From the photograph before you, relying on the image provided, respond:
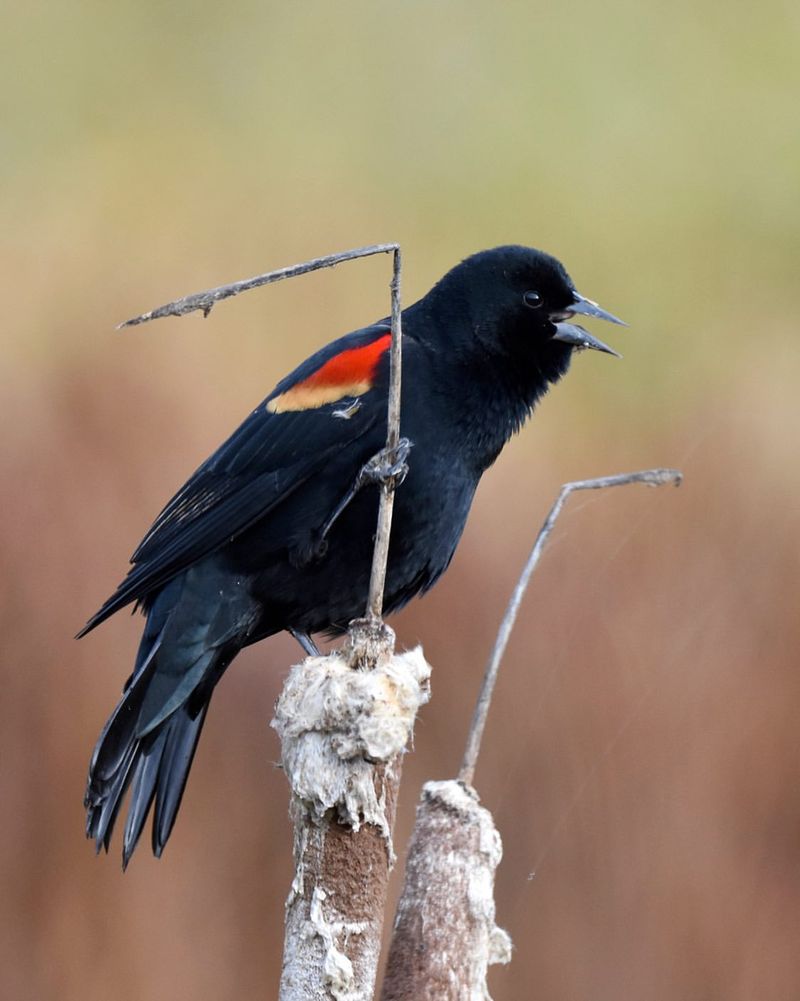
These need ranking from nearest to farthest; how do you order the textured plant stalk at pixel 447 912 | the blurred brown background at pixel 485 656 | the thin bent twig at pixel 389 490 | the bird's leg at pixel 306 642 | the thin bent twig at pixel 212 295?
the thin bent twig at pixel 212 295
the textured plant stalk at pixel 447 912
the thin bent twig at pixel 389 490
the bird's leg at pixel 306 642
the blurred brown background at pixel 485 656

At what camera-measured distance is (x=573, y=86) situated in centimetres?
566

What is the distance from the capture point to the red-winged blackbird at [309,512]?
1.91 m

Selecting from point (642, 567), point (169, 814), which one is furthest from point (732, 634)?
point (169, 814)

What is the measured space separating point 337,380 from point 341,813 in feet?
3.02

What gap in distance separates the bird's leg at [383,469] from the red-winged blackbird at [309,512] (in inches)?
1.1

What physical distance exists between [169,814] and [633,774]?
134cm

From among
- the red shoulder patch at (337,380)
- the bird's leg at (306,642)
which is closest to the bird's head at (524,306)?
the red shoulder patch at (337,380)

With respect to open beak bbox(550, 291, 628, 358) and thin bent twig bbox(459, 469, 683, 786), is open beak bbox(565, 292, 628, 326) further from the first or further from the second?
thin bent twig bbox(459, 469, 683, 786)

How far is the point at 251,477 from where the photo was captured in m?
2.03

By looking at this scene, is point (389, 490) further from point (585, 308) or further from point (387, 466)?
point (585, 308)

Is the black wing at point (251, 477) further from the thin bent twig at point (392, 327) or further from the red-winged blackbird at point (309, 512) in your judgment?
the thin bent twig at point (392, 327)

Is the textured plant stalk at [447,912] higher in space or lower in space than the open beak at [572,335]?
lower

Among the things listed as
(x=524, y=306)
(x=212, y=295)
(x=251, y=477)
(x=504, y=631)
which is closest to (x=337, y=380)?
(x=251, y=477)

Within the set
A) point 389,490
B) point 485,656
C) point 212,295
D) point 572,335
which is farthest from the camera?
point 485,656
